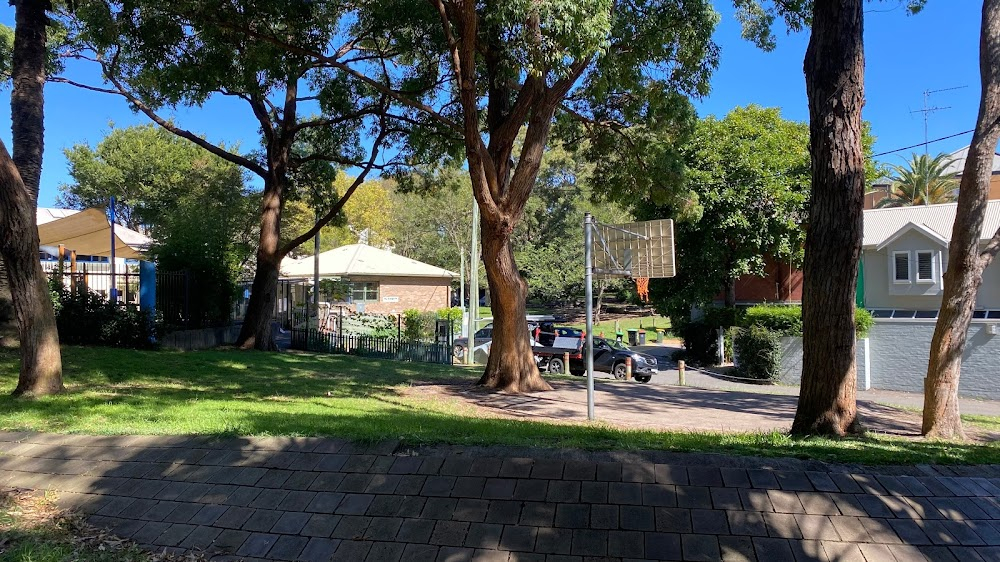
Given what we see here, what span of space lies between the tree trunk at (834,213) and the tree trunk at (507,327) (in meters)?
6.44

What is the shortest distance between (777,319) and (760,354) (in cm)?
151

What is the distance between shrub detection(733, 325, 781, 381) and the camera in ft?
77.9

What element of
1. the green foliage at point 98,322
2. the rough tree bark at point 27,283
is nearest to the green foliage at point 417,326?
the green foliage at point 98,322

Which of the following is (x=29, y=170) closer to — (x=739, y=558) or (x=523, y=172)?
(x=523, y=172)

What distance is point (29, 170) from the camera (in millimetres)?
10438

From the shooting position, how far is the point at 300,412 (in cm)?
801

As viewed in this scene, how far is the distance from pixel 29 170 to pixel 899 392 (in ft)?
76.7

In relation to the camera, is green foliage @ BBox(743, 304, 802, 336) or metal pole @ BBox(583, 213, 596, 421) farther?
green foliage @ BBox(743, 304, 802, 336)

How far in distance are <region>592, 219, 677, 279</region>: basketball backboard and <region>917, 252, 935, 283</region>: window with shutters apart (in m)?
20.2

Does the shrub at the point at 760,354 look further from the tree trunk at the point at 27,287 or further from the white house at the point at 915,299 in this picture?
the tree trunk at the point at 27,287

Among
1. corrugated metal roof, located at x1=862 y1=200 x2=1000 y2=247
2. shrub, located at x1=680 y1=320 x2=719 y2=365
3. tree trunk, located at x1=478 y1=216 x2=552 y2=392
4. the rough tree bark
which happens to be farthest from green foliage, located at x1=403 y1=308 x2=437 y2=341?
the rough tree bark

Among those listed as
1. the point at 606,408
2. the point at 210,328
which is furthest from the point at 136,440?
the point at 210,328

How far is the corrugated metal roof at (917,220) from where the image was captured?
26531mm

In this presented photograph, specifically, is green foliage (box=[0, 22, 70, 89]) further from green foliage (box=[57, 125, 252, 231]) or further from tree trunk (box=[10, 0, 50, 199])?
green foliage (box=[57, 125, 252, 231])
